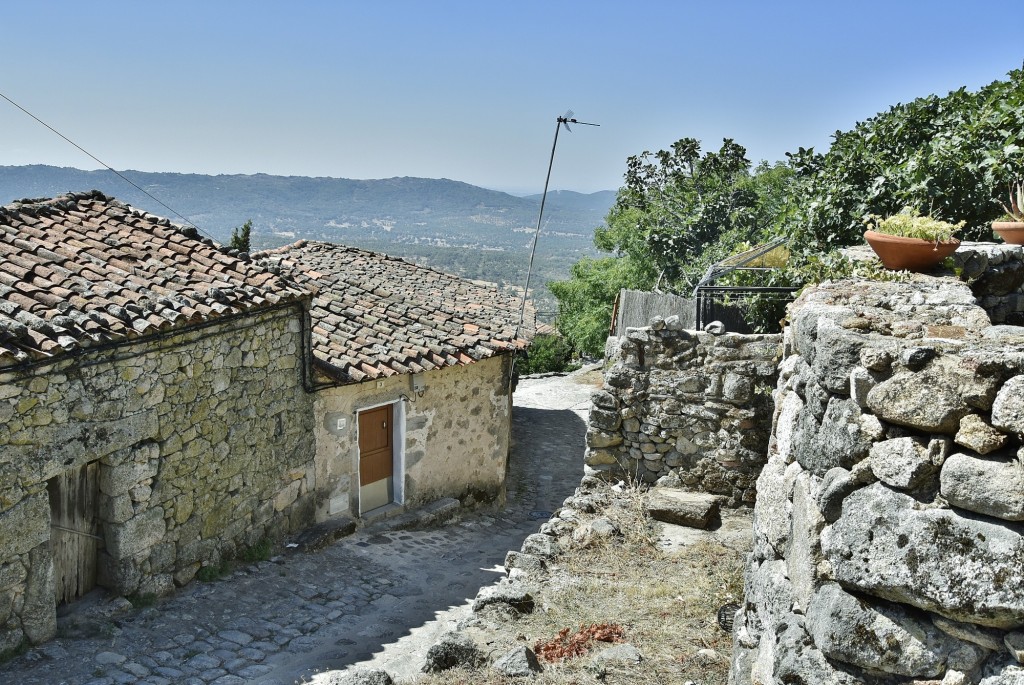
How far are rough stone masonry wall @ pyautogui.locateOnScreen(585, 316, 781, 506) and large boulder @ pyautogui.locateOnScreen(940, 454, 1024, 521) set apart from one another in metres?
5.37

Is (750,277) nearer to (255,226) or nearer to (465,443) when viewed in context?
(465,443)

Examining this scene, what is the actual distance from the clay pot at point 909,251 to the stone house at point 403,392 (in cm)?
680

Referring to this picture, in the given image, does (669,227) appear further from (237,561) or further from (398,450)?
(237,561)

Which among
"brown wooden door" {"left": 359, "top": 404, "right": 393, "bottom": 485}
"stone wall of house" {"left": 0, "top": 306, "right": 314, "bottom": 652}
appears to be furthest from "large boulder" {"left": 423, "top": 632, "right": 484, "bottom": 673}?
"brown wooden door" {"left": 359, "top": 404, "right": 393, "bottom": 485}

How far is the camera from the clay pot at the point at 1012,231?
573 centimetres

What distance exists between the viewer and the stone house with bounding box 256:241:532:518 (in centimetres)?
1105

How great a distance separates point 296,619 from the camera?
855 centimetres

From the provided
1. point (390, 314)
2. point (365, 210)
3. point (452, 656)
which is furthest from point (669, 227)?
point (365, 210)

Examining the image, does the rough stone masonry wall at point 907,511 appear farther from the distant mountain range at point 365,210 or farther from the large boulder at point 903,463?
the distant mountain range at point 365,210

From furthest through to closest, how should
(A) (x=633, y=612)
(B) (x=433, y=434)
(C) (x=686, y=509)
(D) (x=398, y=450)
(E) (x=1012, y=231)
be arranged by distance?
1. (B) (x=433, y=434)
2. (D) (x=398, y=450)
3. (C) (x=686, y=509)
4. (A) (x=633, y=612)
5. (E) (x=1012, y=231)

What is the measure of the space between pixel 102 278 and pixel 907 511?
8.24m

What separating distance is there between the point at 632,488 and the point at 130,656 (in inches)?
192

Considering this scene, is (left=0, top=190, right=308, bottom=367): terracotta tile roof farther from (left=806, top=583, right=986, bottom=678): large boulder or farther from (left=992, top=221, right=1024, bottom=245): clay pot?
(left=992, top=221, right=1024, bottom=245): clay pot

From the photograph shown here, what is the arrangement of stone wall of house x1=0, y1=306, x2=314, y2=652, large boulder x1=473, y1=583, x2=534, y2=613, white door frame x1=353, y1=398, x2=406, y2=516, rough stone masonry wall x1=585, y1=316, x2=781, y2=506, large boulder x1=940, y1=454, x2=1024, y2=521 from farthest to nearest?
1. white door frame x1=353, y1=398, x2=406, y2=516
2. rough stone masonry wall x1=585, y1=316, x2=781, y2=506
3. stone wall of house x1=0, y1=306, x2=314, y2=652
4. large boulder x1=473, y1=583, x2=534, y2=613
5. large boulder x1=940, y1=454, x2=1024, y2=521
